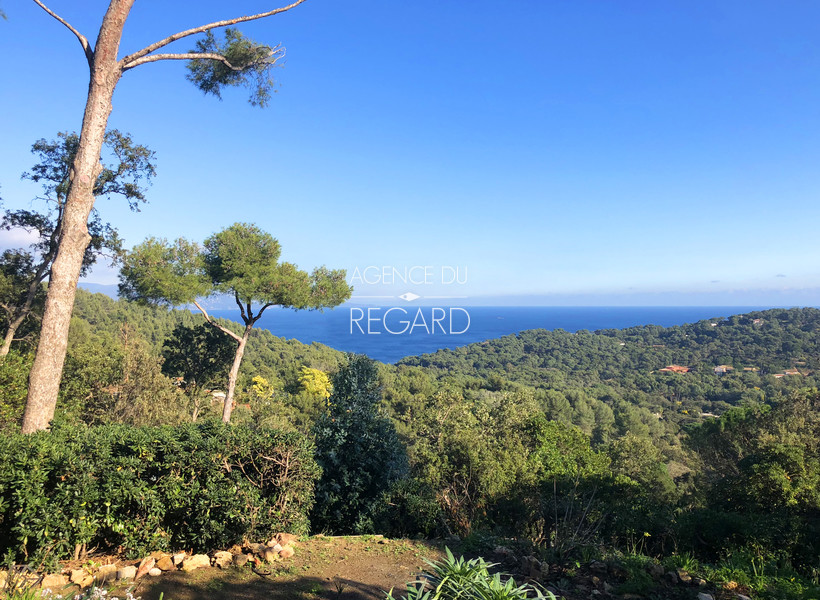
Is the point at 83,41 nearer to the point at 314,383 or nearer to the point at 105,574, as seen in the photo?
the point at 105,574

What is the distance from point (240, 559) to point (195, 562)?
38 centimetres

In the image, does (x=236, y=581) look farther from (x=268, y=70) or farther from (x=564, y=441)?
(x=564, y=441)

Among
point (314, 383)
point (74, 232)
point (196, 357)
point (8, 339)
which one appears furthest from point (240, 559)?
point (314, 383)

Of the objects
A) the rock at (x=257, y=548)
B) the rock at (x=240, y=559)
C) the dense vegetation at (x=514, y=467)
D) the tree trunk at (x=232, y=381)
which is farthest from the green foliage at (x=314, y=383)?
the rock at (x=240, y=559)

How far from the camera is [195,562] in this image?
379 cm

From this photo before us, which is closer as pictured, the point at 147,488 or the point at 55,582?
the point at 55,582

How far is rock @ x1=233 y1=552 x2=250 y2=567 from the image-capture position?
391cm

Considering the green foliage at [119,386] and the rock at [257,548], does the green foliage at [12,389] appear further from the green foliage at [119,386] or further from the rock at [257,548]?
the rock at [257,548]

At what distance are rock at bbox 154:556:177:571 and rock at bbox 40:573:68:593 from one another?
2.08ft

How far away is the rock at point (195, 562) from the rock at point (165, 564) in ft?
0.30

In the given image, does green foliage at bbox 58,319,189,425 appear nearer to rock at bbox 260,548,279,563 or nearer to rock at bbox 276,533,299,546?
rock at bbox 276,533,299,546

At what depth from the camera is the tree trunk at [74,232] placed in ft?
16.3

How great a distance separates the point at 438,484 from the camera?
768 cm

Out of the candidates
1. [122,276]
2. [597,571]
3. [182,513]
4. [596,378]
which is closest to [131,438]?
[182,513]
